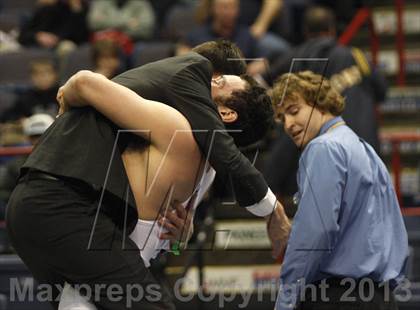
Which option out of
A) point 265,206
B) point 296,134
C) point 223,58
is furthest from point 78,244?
point 296,134

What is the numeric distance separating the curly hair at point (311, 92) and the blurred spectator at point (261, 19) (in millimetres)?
3740

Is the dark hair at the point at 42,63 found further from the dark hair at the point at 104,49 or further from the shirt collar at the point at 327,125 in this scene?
the shirt collar at the point at 327,125

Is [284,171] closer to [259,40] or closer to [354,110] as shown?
[354,110]

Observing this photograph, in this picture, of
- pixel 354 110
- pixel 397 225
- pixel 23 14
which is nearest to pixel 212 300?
pixel 354 110

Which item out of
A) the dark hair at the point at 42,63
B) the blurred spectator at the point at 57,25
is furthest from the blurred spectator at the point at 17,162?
the blurred spectator at the point at 57,25

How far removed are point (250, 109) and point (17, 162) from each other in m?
3.77

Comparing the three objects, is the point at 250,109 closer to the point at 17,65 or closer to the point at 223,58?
the point at 223,58

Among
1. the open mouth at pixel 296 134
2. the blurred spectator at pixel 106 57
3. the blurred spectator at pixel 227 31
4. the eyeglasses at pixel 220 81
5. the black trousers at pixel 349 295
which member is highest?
the eyeglasses at pixel 220 81

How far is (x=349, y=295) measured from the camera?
4449mm

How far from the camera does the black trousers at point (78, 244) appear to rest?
151 inches

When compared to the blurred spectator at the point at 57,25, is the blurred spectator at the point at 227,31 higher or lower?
higher

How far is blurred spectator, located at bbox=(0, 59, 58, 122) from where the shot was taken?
28.4 feet

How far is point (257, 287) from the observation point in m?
7.61

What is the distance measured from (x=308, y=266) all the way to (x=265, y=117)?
681 millimetres
